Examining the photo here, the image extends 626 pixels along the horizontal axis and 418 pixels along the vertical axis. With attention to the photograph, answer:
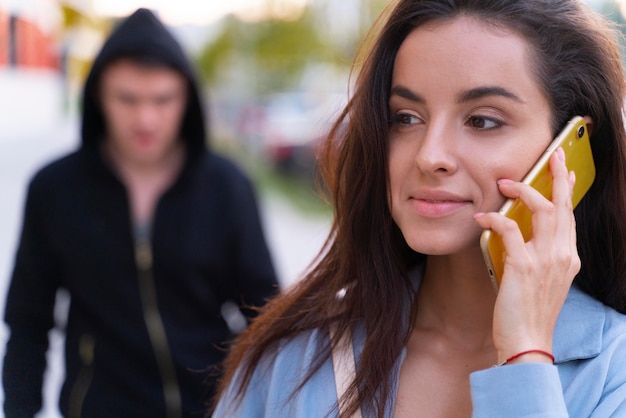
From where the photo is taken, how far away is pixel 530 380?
5.00ft

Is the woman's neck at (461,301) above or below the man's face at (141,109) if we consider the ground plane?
below

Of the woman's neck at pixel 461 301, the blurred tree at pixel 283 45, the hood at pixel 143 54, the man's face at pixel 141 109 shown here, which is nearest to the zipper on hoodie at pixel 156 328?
the man's face at pixel 141 109

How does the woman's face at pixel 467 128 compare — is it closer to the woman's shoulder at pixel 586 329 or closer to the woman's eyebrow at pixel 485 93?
the woman's eyebrow at pixel 485 93

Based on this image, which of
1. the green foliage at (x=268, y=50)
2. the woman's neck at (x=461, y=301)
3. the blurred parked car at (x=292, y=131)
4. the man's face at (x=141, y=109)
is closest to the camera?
the woman's neck at (x=461, y=301)

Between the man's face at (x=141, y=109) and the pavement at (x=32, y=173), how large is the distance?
0.69 metres

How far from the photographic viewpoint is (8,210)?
11531 mm

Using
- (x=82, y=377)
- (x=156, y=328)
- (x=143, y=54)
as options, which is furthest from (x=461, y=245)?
(x=143, y=54)

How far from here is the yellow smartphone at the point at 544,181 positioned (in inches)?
65.6

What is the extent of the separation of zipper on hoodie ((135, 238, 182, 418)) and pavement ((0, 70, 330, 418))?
47cm

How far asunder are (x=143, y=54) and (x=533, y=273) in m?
2.02

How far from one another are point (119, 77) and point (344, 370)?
5.76 feet

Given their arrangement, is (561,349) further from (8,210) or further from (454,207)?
(8,210)

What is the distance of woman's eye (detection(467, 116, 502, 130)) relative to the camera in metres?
1.70

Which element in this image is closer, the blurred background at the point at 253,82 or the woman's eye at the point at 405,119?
the woman's eye at the point at 405,119
